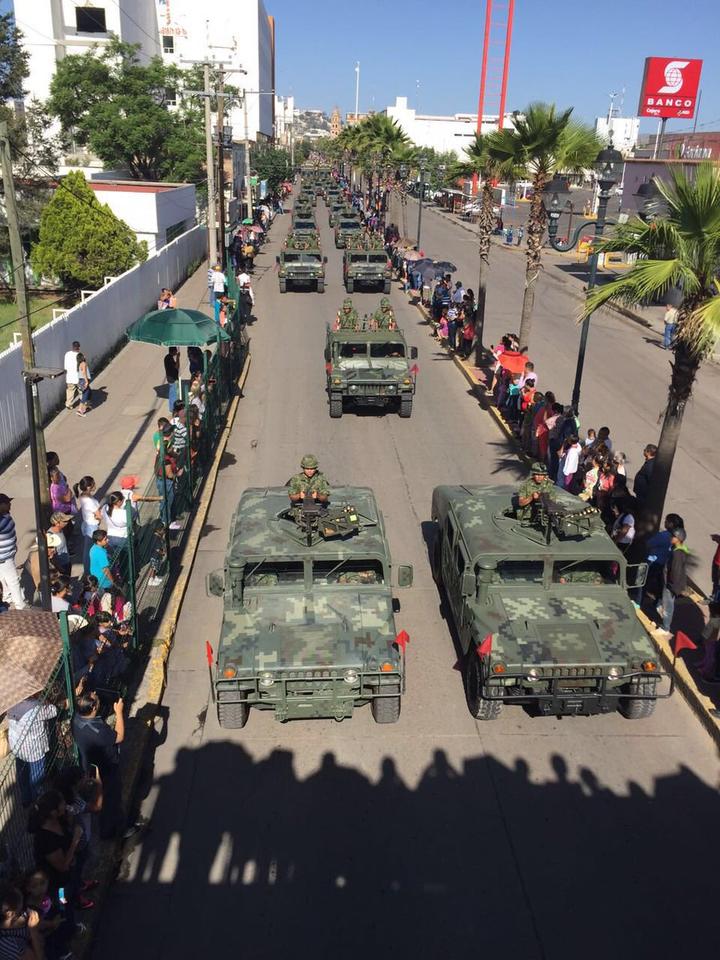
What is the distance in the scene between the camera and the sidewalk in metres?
13.8

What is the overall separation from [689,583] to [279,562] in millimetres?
6050

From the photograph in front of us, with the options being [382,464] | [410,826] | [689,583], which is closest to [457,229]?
[382,464]

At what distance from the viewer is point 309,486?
8.73 metres

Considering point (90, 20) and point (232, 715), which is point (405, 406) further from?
point (90, 20)

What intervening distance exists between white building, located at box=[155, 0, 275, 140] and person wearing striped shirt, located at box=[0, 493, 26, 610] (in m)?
94.0

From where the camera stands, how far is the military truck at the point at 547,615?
7.61 m

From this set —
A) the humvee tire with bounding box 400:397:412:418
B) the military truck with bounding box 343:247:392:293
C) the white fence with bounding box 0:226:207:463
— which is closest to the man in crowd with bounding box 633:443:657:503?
the humvee tire with bounding box 400:397:412:418

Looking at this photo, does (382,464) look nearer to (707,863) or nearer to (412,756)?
(412,756)

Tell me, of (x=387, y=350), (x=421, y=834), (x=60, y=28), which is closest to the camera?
(x=421, y=834)

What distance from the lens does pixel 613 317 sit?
1309 inches

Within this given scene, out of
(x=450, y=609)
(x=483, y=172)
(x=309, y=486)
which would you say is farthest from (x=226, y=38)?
(x=450, y=609)

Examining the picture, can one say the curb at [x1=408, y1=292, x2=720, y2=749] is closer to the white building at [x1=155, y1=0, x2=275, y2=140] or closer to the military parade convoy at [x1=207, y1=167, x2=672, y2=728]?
the military parade convoy at [x1=207, y1=167, x2=672, y2=728]

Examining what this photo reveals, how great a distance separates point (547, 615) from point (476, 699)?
1.12 metres

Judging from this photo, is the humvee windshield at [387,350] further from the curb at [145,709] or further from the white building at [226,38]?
the white building at [226,38]
